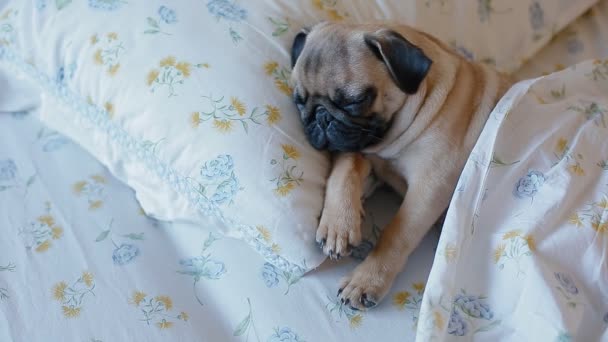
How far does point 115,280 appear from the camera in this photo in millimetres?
1195

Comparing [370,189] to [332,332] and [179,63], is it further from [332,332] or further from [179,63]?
[179,63]

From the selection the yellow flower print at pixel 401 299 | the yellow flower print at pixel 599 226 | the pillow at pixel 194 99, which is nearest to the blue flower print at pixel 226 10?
the pillow at pixel 194 99

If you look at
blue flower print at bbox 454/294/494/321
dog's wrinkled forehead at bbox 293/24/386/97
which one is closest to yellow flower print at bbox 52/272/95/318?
dog's wrinkled forehead at bbox 293/24/386/97

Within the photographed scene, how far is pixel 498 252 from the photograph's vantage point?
3.59ft

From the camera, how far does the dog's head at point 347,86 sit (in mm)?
1199

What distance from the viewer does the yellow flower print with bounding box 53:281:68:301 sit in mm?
1146

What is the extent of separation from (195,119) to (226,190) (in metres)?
0.15

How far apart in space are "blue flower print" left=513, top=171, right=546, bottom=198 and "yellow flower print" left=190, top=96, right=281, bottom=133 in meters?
0.49

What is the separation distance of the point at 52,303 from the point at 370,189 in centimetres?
69

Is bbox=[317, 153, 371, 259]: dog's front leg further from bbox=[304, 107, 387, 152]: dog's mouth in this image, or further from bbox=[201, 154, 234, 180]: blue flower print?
bbox=[201, 154, 234, 180]: blue flower print

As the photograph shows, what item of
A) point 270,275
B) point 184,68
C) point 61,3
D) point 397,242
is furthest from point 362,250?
point 61,3

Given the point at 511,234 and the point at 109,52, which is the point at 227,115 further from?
the point at 511,234

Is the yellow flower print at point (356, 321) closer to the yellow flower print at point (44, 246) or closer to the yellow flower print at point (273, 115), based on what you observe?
the yellow flower print at point (273, 115)

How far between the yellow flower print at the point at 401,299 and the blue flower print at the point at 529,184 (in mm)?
282
